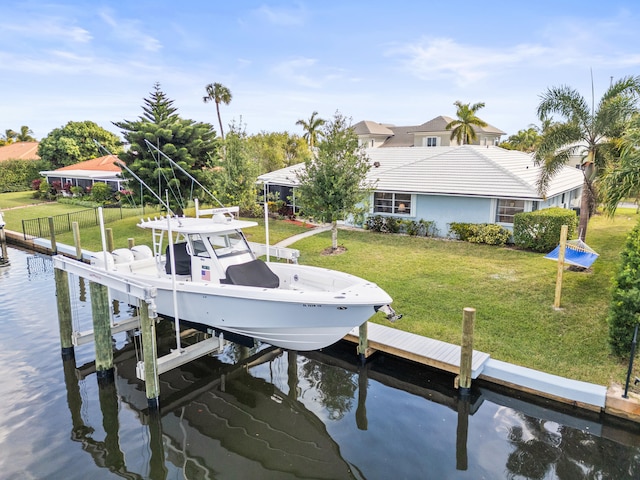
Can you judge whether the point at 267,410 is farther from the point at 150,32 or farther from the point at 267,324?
the point at 150,32

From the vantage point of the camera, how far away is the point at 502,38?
18422mm

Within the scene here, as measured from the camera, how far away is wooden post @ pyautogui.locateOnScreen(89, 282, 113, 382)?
9883 mm

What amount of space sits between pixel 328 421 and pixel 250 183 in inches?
619

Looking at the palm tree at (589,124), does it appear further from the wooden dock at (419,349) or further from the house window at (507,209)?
the wooden dock at (419,349)

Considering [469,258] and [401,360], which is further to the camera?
[469,258]

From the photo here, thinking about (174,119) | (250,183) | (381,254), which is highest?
(174,119)

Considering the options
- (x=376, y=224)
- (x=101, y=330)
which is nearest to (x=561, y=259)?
(x=376, y=224)

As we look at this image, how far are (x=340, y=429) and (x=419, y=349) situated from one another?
268cm

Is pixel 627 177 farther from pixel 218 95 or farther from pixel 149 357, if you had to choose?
pixel 218 95

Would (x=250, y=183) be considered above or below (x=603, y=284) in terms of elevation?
above

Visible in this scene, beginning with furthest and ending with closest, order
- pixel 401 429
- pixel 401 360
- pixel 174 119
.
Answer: pixel 174 119 < pixel 401 360 < pixel 401 429

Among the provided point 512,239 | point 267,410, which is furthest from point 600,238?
point 267,410

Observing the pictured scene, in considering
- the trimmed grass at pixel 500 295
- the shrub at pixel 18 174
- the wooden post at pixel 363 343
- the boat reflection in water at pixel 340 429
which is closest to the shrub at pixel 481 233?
the trimmed grass at pixel 500 295

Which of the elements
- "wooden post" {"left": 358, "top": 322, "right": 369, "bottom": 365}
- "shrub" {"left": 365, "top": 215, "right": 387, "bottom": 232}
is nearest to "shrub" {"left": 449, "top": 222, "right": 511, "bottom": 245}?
"shrub" {"left": 365, "top": 215, "right": 387, "bottom": 232}
